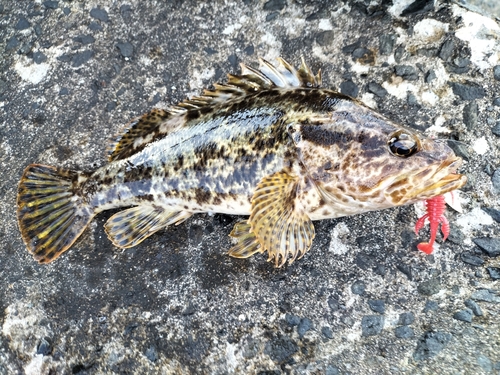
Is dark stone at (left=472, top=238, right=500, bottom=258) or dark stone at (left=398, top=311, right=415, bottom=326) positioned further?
dark stone at (left=472, top=238, right=500, bottom=258)

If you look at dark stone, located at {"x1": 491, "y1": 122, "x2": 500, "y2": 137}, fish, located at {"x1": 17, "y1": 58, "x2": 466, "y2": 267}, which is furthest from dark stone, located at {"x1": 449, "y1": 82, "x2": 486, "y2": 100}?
fish, located at {"x1": 17, "y1": 58, "x2": 466, "y2": 267}

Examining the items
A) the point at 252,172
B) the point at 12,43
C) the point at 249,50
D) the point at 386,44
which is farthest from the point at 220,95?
the point at 12,43

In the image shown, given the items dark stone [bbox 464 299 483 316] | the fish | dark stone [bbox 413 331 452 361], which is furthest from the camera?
dark stone [bbox 464 299 483 316]

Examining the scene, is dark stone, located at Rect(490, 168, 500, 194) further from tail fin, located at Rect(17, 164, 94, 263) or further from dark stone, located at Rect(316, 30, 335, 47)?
tail fin, located at Rect(17, 164, 94, 263)

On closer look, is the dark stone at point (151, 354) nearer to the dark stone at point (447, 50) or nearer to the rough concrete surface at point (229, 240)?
the rough concrete surface at point (229, 240)

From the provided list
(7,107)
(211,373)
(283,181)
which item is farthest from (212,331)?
(7,107)

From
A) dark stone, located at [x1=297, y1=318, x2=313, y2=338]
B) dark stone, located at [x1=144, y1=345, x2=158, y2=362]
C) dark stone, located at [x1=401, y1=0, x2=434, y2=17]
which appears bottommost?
dark stone, located at [x1=297, y1=318, x2=313, y2=338]

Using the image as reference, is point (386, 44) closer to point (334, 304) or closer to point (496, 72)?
point (496, 72)

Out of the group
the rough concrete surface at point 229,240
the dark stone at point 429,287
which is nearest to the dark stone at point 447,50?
the rough concrete surface at point 229,240
